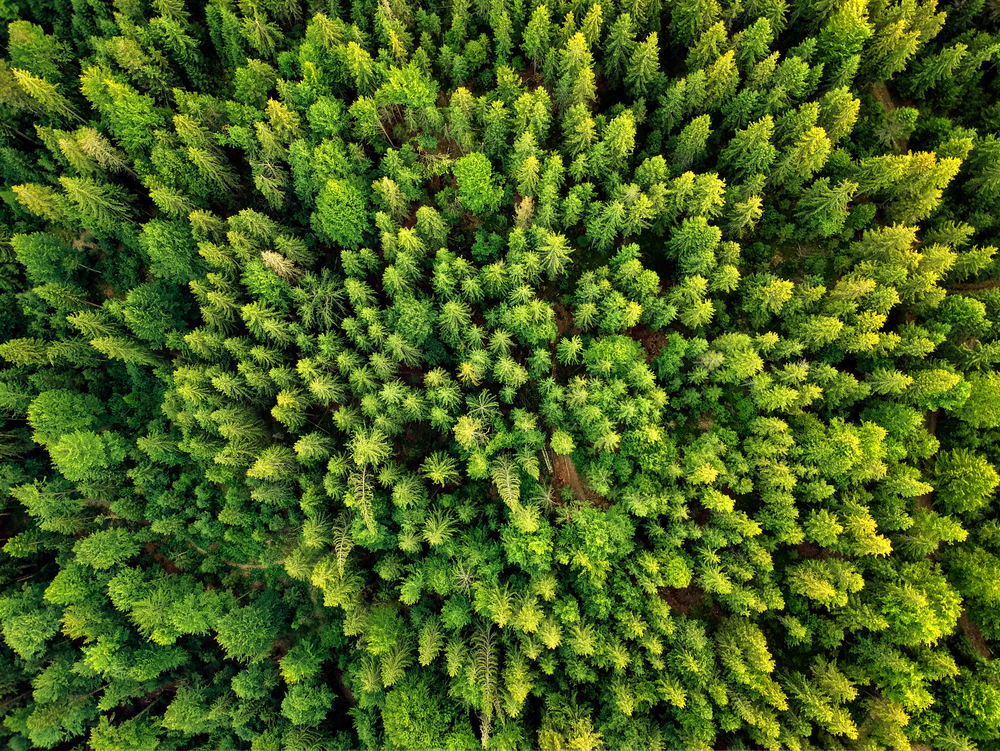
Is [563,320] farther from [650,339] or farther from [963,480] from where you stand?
[963,480]

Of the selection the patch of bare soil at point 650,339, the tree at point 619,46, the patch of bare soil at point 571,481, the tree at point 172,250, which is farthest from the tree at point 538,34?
the patch of bare soil at point 571,481

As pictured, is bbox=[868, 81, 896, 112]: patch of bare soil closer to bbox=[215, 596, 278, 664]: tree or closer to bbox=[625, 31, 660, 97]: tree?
bbox=[625, 31, 660, 97]: tree

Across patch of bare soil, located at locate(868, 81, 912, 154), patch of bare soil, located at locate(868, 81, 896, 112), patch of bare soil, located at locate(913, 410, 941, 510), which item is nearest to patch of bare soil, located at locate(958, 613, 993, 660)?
patch of bare soil, located at locate(913, 410, 941, 510)

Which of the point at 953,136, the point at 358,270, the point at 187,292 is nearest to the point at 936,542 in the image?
the point at 953,136

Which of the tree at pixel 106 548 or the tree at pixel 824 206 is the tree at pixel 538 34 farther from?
the tree at pixel 106 548

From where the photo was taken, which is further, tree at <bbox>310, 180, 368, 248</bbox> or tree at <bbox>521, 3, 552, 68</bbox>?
tree at <bbox>521, 3, 552, 68</bbox>

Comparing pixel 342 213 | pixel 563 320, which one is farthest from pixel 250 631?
pixel 563 320

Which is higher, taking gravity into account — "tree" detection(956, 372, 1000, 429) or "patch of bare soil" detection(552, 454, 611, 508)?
"tree" detection(956, 372, 1000, 429)
